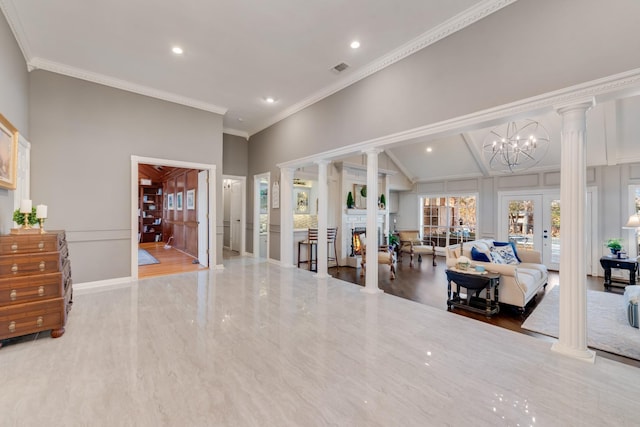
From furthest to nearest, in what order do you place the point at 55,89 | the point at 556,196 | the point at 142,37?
the point at 556,196, the point at 55,89, the point at 142,37

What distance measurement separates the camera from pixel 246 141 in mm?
7688

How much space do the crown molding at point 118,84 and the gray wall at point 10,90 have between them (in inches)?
12.1

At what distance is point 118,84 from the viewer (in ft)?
15.5

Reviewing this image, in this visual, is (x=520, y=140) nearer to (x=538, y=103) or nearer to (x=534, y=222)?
(x=534, y=222)

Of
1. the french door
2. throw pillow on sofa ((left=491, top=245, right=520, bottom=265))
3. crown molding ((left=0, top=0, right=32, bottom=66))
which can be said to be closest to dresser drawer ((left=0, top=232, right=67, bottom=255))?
crown molding ((left=0, top=0, right=32, bottom=66))

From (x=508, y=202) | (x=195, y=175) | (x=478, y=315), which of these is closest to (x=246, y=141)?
(x=195, y=175)

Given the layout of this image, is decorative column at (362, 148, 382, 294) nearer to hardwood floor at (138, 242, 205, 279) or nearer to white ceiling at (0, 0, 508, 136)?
white ceiling at (0, 0, 508, 136)

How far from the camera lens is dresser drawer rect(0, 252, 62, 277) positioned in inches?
99.5

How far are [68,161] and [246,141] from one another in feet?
13.3

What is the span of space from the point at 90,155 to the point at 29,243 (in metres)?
2.42

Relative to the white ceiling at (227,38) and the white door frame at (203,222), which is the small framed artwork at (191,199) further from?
the white ceiling at (227,38)

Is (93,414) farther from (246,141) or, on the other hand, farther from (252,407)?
(246,141)

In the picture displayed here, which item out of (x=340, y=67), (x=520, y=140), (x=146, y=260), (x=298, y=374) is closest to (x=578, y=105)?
(x=340, y=67)

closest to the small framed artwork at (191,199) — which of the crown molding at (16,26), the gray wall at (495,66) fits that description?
the crown molding at (16,26)
